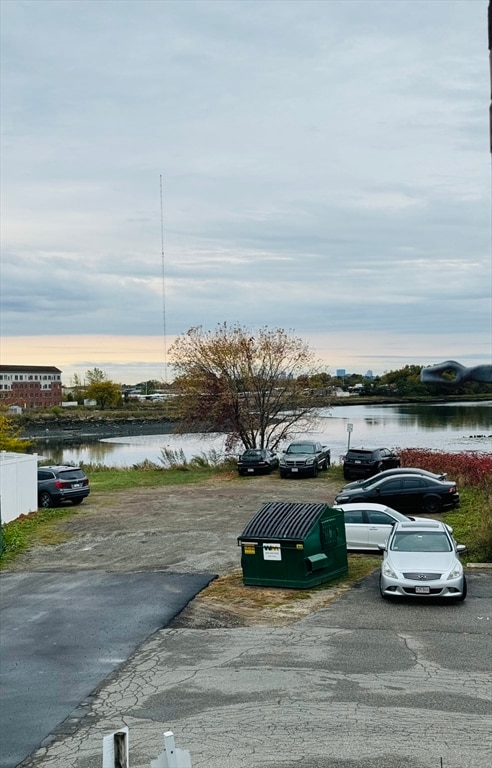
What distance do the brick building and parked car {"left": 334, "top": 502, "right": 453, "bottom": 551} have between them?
149 m

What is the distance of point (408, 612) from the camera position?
14.6 metres

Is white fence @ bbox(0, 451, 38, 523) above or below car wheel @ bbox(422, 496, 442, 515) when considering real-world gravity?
above

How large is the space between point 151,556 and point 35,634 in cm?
612

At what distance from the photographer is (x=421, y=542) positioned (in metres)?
16.2

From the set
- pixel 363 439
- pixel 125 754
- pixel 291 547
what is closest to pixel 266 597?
pixel 291 547

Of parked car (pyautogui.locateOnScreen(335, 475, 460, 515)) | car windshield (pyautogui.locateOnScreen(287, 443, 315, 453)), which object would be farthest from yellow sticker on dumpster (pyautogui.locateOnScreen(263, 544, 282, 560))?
car windshield (pyautogui.locateOnScreen(287, 443, 315, 453))

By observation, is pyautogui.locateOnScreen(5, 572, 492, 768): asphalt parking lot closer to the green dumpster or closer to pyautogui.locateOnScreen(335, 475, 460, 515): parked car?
the green dumpster

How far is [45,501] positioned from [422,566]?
1677 centimetres

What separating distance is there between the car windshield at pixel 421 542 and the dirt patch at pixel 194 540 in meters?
1.44

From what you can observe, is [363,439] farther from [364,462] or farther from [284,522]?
[284,522]

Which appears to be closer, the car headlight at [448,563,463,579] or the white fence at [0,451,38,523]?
the car headlight at [448,563,463,579]

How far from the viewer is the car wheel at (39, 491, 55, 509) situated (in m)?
28.6

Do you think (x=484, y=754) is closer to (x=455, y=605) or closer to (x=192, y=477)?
(x=455, y=605)

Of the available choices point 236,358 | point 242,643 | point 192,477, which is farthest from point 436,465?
point 242,643
